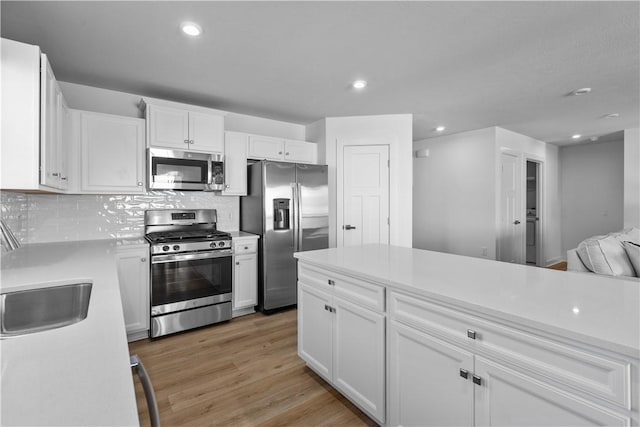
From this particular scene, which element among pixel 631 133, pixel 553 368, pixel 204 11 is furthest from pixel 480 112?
pixel 553 368

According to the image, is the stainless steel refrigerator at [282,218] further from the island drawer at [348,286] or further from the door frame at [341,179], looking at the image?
the island drawer at [348,286]

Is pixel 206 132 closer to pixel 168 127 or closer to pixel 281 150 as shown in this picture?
pixel 168 127

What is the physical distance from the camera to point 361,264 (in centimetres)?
189

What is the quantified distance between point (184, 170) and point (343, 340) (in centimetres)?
242

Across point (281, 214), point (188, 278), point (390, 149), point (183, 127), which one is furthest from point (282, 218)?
point (390, 149)

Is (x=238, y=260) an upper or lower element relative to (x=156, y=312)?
upper

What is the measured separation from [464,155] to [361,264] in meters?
4.24

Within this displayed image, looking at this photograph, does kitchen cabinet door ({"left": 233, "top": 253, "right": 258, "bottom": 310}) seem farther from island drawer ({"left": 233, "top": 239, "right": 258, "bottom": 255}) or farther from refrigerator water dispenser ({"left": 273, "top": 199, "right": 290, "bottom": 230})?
refrigerator water dispenser ({"left": 273, "top": 199, "right": 290, "bottom": 230})

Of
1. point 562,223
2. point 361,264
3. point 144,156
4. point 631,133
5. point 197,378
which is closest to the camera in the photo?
point 361,264

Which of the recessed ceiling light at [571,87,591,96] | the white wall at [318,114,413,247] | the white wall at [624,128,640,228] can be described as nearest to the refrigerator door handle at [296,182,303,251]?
the white wall at [318,114,413,247]

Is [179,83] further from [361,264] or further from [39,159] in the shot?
[361,264]

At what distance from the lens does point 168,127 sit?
3184 millimetres

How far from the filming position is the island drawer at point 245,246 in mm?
3440

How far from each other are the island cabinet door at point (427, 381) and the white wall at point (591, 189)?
6915mm
